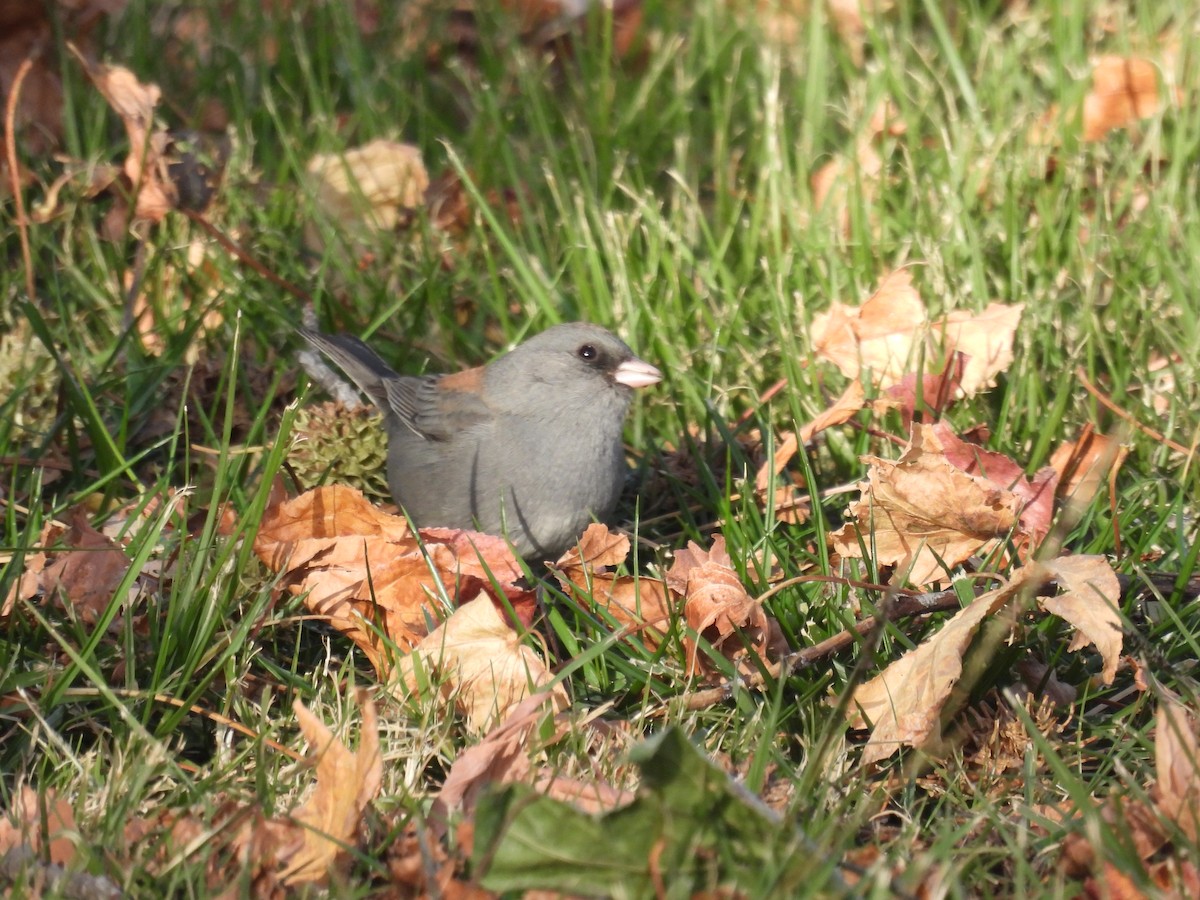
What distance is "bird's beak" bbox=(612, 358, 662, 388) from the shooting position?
3.05 meters

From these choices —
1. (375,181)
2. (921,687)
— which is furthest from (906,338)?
(375,181)

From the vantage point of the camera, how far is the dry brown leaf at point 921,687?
2.19 meters

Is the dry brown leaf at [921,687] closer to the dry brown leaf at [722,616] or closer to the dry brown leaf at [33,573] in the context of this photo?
the dry brown leaf at [722,616]

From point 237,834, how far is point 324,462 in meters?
1.26

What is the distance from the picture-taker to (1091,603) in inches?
87.0

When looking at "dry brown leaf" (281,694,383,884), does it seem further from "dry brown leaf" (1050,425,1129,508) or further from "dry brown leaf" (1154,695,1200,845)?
"dry brown leaf" (1050,425,1129,508)

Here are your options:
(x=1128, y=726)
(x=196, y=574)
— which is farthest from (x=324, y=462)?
(x=1128, y=726)

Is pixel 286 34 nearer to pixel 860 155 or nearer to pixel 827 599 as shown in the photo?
pixel 860 155

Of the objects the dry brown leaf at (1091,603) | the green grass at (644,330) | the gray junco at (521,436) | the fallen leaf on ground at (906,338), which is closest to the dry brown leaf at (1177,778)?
the green grass at (644,330)

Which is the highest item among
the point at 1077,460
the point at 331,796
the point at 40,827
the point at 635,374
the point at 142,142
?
the point at 142,142

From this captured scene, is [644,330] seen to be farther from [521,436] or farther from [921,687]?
[921,687]

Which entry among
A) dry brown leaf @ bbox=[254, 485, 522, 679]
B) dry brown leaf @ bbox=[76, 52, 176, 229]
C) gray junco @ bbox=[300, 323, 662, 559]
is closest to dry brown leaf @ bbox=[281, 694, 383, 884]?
dry brown leaf @ bbox=[254, 485, 522, 679]

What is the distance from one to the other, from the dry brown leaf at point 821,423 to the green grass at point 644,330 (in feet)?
0.31

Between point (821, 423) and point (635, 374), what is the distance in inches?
16.3
